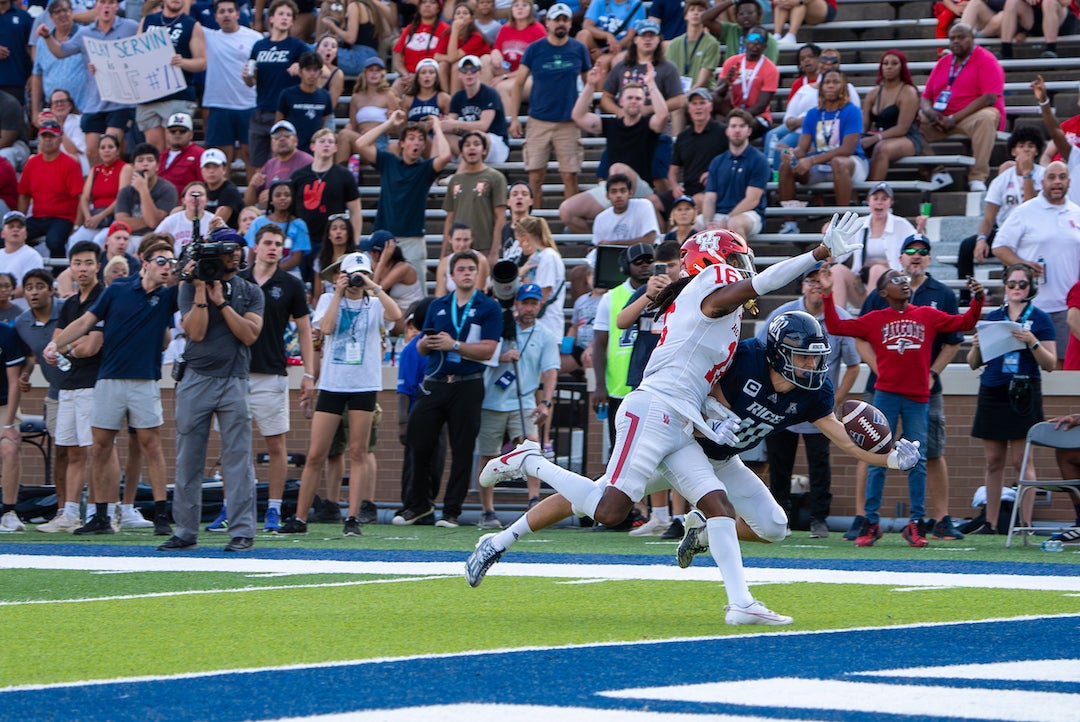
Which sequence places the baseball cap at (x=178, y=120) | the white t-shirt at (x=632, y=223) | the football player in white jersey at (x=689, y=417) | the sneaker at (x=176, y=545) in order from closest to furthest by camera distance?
the football player in white jersey at (x=689, y=417) → the sneaker at (x=176, y=545) → the white t-shirt at (x=632, y=223) → the baseball cap at (x=178, y=120)

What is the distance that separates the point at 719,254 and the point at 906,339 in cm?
491

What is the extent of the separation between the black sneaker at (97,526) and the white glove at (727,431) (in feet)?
22.8

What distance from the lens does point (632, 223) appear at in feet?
Answer: 46.7

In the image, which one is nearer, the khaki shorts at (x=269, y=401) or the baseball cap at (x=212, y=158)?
the khaki shorts at (x=269, y=401)

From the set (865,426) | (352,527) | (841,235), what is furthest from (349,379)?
(841,235)

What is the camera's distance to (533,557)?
1022 cm

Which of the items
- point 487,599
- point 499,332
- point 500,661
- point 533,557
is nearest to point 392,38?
point 499,332

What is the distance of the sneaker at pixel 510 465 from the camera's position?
740 centimetres

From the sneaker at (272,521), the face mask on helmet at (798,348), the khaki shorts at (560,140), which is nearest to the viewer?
the face mask on helmet at (798,348)

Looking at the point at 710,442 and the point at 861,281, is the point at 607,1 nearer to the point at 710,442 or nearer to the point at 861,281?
the point at 861,281

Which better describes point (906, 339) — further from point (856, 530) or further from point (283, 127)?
point (283, 127)

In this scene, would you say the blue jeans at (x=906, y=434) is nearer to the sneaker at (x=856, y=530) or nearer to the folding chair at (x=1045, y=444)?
the sneaker at (x=856, y=530)

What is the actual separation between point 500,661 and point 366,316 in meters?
7.36

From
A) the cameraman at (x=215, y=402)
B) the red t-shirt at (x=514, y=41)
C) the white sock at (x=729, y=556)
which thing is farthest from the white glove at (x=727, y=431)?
the red t-shirt at (x=514, y=41)
